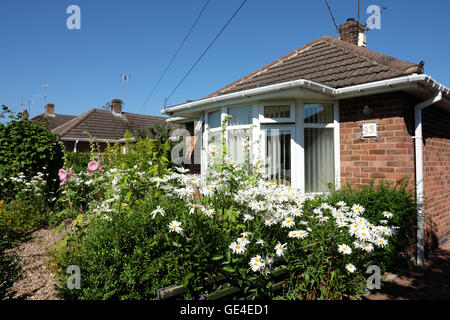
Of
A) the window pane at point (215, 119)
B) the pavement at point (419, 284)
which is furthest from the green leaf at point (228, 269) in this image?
the window pane at point (215, 119)

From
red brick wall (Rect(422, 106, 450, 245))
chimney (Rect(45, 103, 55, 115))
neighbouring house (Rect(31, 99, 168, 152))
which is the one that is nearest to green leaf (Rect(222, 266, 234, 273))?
red brick wall (Rect(422, 106, 450, 245))

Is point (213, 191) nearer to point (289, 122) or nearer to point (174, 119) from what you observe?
point (289, 122)

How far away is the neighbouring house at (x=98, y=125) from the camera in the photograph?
17203 mm

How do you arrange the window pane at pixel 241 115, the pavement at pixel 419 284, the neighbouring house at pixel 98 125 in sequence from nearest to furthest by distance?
1. the pavement at pixel 419 284
2. the window pane at pixel 241 115
3. the neighbouring house at pixel 98 125

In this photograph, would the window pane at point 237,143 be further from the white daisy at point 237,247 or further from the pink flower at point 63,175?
the white daisy at point 237,247

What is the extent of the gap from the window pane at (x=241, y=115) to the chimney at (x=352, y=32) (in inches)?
180

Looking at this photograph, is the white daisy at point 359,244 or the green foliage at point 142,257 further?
the white daisy at point 359,244

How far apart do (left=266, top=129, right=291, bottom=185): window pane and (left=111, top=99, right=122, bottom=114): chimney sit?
65.9 feet

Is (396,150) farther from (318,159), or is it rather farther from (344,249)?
(344,249)

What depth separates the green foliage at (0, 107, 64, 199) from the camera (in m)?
5.99

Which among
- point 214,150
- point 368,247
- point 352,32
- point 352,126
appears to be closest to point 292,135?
point 352,126

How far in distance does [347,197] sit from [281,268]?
6.81 feet

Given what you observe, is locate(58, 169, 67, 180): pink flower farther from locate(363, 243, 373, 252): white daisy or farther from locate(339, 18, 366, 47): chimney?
locate(339, 18, 366, 47): chimney
